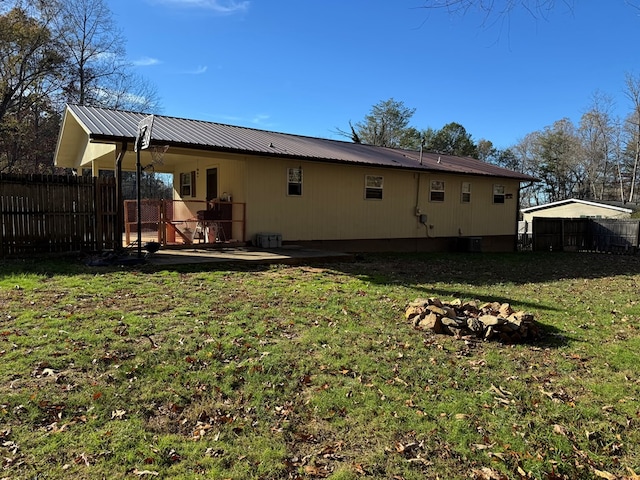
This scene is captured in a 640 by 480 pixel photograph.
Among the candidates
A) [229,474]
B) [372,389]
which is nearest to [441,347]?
[372,389]

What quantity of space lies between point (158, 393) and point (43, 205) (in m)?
7.08

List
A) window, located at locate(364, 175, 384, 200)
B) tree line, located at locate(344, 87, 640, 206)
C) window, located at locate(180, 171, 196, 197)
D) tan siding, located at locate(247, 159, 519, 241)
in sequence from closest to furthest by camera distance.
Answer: tan siding, located at locate(247, 159, 519, 241)
window, located at locate(364, 175, 384, 200)
window, located at locate(180, 171, 196, 197)
tree line, located at locate(344, 87, 640, 206)

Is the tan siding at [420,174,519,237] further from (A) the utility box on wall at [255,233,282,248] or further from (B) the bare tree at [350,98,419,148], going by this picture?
(B) the bare tree at [350,98,419,148]

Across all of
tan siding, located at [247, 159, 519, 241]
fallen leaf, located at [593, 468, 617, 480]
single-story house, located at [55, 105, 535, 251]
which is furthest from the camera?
tan siding, located at [247, 159, 519, 241]

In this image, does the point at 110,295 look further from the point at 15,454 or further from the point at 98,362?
the point at 15,454

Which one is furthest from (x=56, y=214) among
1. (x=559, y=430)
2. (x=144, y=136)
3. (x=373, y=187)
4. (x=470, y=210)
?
(x=470, y=210)

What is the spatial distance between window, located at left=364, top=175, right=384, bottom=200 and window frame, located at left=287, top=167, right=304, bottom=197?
231cm

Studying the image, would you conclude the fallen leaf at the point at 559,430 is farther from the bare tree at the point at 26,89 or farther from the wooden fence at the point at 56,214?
the bare tree at the point at 26,89

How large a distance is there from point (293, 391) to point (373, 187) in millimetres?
10839

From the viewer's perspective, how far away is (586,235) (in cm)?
1945

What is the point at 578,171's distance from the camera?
4659cm

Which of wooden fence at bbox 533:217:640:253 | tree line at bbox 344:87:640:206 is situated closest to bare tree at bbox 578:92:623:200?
tree line at bbox 344:87:640:206

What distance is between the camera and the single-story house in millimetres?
10984

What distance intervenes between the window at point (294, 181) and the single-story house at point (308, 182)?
0.09 ft
